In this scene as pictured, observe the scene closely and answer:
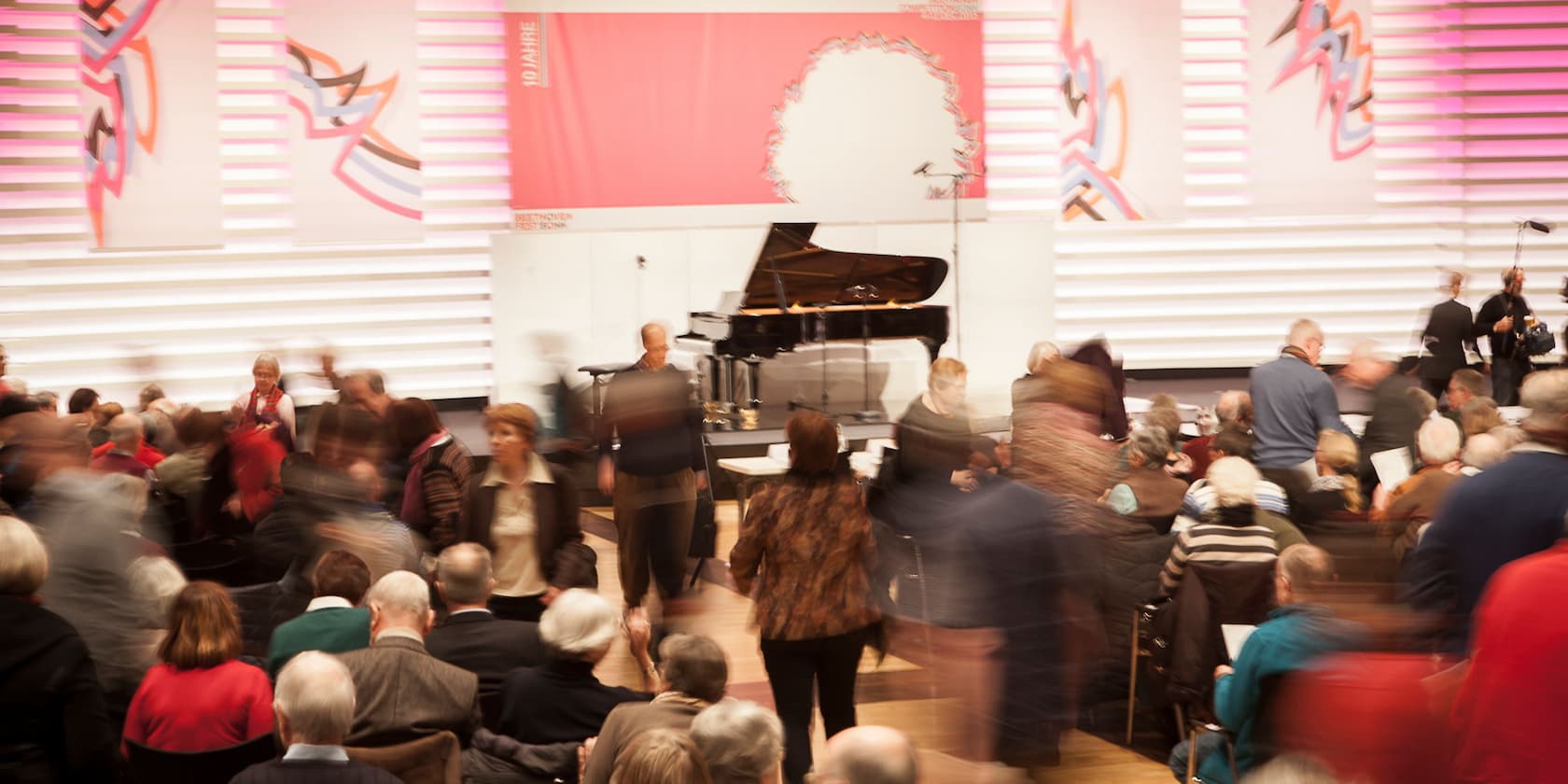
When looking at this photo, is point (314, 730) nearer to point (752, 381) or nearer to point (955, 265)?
point (752, 381)

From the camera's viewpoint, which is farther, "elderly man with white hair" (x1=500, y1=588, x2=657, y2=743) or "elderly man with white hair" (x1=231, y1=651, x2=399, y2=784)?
"elderly man with white hair" (x1=500, y1=588, x2=657, y2=743)

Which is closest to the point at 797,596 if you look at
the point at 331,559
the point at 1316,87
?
the point at 331,559

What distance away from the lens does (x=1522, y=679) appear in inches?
117

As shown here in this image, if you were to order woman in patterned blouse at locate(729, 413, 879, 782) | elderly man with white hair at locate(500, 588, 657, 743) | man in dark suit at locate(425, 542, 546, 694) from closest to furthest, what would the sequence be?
elderly man with white hair at locate(500, 588, 657, 743) < man in dark suit at locate(425, 542, 546, 694) < woman in patterned blouse at locate(729, 413, 879, 782)

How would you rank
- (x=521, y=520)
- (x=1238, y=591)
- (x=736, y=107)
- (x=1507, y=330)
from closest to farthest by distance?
1. (x=1238, y=591)
2. (x=521, y=520)
3. (x=1507, y=330)
4. (x=736, y=107)

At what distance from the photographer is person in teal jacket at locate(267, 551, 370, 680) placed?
13.4ft

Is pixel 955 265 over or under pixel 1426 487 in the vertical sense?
over

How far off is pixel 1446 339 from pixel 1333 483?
6536 mm

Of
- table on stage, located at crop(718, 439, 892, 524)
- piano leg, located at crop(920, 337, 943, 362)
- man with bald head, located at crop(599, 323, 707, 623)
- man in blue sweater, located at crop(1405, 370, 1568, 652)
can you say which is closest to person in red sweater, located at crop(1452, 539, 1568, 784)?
man in blue sweater, located at crop(1405, 370, 1568, 652)

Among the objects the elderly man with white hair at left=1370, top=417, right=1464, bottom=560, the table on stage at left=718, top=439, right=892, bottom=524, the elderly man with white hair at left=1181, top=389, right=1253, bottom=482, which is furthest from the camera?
the table on stage at left=718, top=439, right=892, bottom=524

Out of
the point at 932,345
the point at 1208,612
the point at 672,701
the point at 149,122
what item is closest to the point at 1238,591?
the point at 1208,612

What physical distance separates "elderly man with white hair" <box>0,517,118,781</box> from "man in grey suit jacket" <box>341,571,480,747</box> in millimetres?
651

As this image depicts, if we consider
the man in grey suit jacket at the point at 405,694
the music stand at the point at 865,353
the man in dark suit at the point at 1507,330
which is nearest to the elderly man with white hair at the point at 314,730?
the man in grey suit jacket at the point at 405,694

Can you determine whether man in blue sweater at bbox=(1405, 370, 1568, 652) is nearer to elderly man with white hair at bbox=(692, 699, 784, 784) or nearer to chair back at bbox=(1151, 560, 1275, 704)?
chair back at bbox=(1151, 560, 1275, 704)
